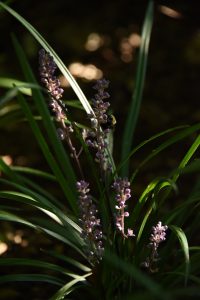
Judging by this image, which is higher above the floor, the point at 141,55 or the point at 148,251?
the point at 141,55

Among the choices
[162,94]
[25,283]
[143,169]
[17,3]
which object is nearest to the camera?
[25,283]

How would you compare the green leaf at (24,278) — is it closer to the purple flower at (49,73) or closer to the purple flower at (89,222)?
the purple flower at (89,222)

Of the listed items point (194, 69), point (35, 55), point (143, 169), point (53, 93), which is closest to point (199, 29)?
point (194, 69)

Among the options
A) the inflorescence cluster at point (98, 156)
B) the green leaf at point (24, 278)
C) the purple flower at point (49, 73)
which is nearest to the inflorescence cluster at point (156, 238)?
the inflorescence cluster at point (98, 156)

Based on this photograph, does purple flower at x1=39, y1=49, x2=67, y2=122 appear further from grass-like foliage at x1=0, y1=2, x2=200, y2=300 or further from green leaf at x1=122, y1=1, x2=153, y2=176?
green leaf at x1=122, y1=1, x2=153, y2=176

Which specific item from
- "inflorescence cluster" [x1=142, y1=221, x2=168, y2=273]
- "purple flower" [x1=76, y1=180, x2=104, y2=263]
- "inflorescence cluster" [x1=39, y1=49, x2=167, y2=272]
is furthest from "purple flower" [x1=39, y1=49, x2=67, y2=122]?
"inflorescence cluster" [x1=142, y1=221, x2=168, y2=273]

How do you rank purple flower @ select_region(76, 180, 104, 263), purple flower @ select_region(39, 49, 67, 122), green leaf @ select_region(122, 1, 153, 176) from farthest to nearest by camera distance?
green leaf @ select_region(122, 1, 153, 176)
purple flower @ select_region(39, 49, 67, 122)
purple flower @ select_region(76, 180, 104, 263)

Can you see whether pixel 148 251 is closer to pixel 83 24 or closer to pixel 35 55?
pixel 35 55

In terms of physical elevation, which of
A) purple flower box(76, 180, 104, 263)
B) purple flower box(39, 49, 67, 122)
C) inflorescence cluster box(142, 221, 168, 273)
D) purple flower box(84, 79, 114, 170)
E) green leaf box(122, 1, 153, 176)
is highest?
green leaf box(122, 1, 153, 176)
